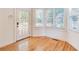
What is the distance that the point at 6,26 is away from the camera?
188 cm

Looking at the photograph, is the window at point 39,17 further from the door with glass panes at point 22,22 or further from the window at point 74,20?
the window at point 74,20

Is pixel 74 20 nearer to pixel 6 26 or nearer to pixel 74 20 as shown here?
pixel 74 20

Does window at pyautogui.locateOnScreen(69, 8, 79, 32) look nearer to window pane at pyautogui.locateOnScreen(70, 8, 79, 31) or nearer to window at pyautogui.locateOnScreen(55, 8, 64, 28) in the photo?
window pane at pyautogui.locateOnScreen(70, 8, 79, 31)

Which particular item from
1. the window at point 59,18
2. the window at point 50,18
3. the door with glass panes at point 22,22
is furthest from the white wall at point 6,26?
the window at point 59,18

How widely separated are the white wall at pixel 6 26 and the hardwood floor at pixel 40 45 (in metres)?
0.08

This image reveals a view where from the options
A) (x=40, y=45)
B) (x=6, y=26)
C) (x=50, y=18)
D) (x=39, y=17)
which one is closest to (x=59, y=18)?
(x=50, y=18)

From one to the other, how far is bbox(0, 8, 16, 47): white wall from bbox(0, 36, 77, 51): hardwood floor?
8 cm

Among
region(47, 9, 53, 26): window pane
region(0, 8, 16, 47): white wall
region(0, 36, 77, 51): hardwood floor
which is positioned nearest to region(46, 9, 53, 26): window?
region(47, 9, 53, 26): window pane

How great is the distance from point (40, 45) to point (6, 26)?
49cm

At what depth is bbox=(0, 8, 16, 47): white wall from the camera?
6.15ft

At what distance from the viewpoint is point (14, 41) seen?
191 cm
